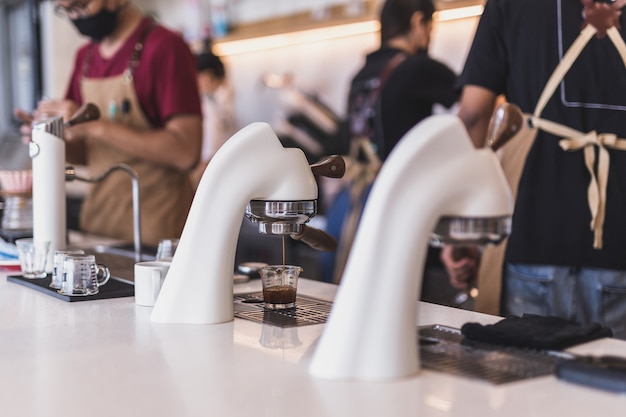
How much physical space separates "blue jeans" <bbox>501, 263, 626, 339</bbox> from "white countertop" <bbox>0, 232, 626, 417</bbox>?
2.11ft

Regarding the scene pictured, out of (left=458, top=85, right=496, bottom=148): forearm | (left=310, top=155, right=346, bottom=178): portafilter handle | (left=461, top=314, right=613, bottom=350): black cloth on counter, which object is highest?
(left=458, top=85, right=496, bottom=148): forearm

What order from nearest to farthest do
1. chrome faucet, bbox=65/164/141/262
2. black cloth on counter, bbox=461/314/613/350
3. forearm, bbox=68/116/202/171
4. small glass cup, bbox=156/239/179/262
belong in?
1. black cloth on counter, bbox=461/314/613/350
2. small glass cup, bbox=156/239/179/262
3. chrome faucet, bbox=65/164/141/262
4. forearm, bbox=68/116/202/171

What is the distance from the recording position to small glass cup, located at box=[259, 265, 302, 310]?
4.93ft

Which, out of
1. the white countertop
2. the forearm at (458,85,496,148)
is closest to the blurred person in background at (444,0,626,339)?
the forearm at (458,85,496,148)

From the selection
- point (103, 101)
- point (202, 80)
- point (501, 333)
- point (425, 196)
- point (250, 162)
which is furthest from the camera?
point (202, 80)

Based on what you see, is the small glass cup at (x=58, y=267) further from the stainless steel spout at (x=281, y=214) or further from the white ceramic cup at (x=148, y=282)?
the stainless steel spout at (x=281, y=214)

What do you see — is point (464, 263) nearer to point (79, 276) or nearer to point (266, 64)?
point (79, 276)

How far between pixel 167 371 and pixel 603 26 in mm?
1329

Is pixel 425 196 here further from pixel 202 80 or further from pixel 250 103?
pixel 250 103

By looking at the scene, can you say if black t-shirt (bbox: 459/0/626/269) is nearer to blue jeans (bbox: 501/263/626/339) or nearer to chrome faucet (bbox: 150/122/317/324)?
blue jeans (bbox: 501/263/626/339)

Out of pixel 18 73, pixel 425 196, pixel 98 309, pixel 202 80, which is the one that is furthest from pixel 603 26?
pixel 18 73

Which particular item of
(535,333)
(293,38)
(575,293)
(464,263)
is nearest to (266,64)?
(293,38)

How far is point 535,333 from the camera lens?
1.22 metres

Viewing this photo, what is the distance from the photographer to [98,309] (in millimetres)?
1538
